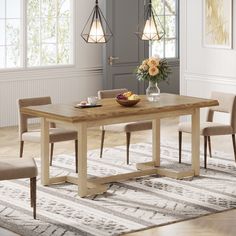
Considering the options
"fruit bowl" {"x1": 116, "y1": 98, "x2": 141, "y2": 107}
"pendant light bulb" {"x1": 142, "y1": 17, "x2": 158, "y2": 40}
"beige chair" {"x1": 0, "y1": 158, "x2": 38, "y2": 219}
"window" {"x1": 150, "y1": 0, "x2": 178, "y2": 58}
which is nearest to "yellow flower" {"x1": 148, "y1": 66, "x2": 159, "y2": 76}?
"fruit bowl" {"x1": 116, "y1": 98, "x2": 141, "y2": 107}

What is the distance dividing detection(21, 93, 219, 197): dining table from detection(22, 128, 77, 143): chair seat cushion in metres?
0.37

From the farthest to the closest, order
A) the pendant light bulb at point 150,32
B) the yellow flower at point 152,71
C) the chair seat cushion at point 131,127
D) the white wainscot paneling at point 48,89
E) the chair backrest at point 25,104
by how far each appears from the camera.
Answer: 1. the white wainscot paneling at point 48,89
2. the chair seat cushion at point 131,127
3. the chair backrest at point 25,104
4. the yellow flower at point 152,71
5. the pendant light bulb at point 150,32

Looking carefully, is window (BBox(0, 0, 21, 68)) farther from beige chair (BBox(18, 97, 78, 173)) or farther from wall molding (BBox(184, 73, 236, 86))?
beige chair (BBox(18, 97, 78, 173))

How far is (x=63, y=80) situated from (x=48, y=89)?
0.28 m

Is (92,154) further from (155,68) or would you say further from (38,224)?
(38,224)

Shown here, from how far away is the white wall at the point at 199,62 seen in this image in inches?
400

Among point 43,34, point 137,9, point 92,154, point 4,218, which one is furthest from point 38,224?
point 137,9

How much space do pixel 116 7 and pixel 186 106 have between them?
399cm

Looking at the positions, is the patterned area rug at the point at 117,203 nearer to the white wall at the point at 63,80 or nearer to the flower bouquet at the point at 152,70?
the flower bouquet at the point at 152,70

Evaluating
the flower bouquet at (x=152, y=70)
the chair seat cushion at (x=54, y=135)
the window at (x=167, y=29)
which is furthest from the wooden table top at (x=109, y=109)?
the window at (x=167, y=29)

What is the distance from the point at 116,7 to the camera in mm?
11469

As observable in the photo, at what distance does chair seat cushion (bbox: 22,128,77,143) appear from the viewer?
799 centimetres

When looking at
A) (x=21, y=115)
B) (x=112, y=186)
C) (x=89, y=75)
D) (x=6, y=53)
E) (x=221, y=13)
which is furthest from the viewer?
(x=89, y=75)

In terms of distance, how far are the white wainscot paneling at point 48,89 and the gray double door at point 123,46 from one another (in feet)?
0.85
